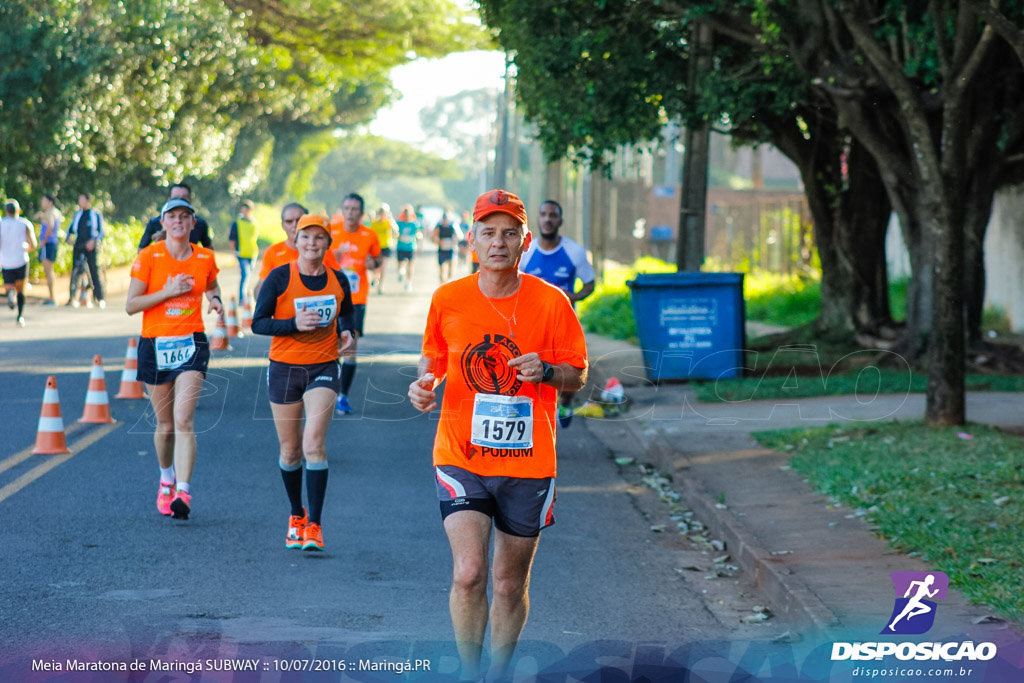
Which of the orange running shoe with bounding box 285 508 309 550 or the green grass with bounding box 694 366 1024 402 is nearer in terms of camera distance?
the orange running shoe with bounding box 285 508 309 550

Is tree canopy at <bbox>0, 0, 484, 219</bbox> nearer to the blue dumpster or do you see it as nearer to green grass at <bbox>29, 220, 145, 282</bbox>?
green grass at <bbox>29, 220, 145, 282</bbox>

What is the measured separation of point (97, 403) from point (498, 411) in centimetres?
788

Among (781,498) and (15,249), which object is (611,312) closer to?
(15,249)

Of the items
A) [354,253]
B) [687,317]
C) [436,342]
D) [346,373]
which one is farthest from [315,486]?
[687,317]

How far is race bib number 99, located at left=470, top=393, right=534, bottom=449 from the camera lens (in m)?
4.85

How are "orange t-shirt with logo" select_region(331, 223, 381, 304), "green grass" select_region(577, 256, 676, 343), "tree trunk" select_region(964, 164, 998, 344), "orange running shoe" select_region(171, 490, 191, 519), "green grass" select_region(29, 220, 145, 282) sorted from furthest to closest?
1. "green grass" select_region(29, 220, 145, 282)
2. "green grass" select_region(577, 256, 676, 343)
3. "tree trunk" select_region(964, 164, 998, 344)
4. "orange t-shirt with logo" select_region(331, 223, 381, 304)
5. "orange running shoe" select_region(171, 490, 191, 519)

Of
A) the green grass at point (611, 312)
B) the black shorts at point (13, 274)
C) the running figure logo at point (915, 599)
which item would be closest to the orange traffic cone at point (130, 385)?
the black shorts at point (13, 274)

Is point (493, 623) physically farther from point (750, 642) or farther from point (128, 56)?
point (128, 56)

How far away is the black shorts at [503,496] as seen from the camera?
486 centimetres

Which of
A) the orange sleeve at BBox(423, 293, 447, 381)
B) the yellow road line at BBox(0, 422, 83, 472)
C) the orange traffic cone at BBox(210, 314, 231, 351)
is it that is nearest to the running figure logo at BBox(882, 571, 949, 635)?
the orange sleeve at BBox(423, 293, 447, 381)

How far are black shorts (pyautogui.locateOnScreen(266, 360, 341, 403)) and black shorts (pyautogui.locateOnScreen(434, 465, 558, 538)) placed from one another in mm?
2922

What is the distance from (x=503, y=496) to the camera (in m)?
4.89

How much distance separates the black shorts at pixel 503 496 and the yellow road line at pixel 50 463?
4779mm

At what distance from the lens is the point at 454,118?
189 m
